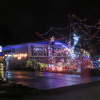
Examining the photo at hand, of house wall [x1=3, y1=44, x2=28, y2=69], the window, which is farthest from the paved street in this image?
house wall [x1=3, y1=44, x2=28, y2=69]

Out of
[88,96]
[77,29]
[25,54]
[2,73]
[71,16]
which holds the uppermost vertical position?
[71,16]

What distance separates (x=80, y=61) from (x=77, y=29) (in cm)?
405

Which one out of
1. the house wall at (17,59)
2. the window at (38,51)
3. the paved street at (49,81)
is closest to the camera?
the paved street at (49,81)

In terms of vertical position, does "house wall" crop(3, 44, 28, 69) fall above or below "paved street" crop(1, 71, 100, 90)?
above

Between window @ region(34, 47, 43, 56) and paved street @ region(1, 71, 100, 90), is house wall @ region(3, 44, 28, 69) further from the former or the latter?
paved street @ region(1, 71, 100, 90)

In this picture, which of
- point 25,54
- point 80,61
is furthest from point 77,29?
point 25,54

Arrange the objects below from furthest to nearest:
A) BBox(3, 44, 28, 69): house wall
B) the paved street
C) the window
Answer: BBox(3, 44, 28, 69): house wall
the window
the paved street

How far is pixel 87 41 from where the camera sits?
61.2 ft

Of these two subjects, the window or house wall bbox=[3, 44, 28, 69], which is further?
house wall bbox=[3, 44, 28, 69]

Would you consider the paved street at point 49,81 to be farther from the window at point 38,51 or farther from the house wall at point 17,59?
the house wall at point 17,59

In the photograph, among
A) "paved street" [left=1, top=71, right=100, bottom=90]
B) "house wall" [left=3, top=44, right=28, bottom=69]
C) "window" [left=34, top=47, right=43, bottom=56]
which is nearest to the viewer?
"paved street" [left=1, top=71, right=100, bottom=90]

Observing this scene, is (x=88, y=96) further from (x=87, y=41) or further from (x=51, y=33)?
(x=51, y=33)

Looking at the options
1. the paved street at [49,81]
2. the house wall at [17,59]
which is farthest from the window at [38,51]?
the paved street at [49,81]

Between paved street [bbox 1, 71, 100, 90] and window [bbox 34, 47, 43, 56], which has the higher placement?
window [bbox 34, 47, 43, 56]
